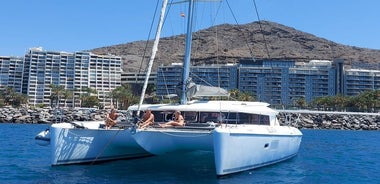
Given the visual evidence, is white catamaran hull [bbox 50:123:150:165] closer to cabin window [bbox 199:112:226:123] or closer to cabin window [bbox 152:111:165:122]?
cabin window [bbox 152:111:165:122]

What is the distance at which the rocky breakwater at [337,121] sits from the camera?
64375mm

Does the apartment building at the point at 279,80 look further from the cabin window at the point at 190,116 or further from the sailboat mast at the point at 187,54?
the cabin window at the point at 190,116

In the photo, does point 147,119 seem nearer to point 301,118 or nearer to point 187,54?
point 187,54

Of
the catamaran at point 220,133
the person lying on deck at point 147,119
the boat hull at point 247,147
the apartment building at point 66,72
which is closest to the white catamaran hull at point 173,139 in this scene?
the catamaran at point 220,133

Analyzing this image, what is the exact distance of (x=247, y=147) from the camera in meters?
12.0

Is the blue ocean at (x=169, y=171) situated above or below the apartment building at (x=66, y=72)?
below

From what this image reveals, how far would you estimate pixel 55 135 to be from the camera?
41.8 feet

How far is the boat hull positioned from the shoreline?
40047 mm

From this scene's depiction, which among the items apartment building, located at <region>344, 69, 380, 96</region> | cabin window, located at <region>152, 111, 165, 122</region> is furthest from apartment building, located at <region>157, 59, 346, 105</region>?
cabin window, located at <region>152, 111, 165, 122</region>

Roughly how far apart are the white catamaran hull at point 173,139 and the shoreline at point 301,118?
135 ft

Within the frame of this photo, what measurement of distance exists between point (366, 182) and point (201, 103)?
5405 millimetres

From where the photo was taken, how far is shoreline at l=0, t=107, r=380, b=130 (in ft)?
190

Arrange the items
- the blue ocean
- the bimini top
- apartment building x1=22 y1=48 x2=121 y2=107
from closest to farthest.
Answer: the blue ocean
the bimini top
apartment building x1=22 y1=48 x2=121 y2=107

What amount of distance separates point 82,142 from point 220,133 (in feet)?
14.7
